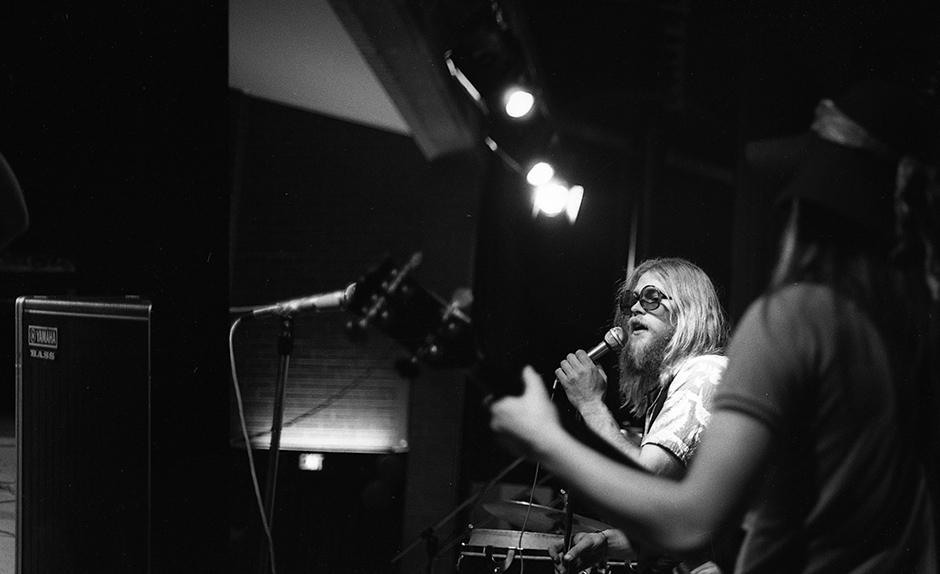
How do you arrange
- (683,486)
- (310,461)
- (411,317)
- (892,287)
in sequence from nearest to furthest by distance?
(683,486) → (892,287) → (411,317) → (310,461)

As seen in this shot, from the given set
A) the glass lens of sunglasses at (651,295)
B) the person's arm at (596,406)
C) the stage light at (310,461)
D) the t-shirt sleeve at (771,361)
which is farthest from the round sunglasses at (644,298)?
the stage light at (310,461)

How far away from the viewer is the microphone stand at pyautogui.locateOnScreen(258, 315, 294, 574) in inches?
75.2

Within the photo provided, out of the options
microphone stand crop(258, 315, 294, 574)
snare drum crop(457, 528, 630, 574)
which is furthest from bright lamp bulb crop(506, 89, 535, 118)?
snare drum crop(457, 528, 630, 574)

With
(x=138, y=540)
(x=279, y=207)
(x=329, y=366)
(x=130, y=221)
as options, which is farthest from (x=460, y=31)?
(x=138, y=540)

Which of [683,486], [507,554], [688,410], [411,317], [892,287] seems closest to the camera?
[683,486]

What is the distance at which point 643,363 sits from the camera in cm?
165

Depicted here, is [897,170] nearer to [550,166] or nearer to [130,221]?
[550,166]

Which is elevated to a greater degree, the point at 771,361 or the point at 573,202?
the point at 573,202

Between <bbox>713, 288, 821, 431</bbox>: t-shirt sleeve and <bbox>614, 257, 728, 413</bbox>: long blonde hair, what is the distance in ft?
1.50

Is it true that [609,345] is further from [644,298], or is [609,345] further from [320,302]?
[320,302]

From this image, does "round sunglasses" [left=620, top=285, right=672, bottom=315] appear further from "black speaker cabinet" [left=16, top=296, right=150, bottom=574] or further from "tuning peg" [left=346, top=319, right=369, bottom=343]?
"black speaker cabinet" [left=16, top=296, right=150, bottom=574]

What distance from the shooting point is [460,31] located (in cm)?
162

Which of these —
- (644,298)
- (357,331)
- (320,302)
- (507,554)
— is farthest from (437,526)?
(644,298)

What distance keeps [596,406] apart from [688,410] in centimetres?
18
